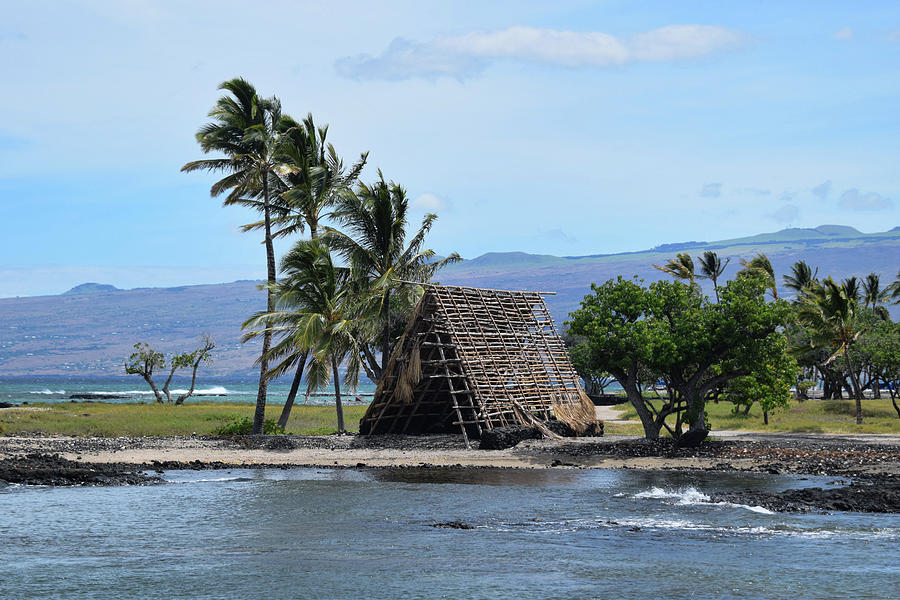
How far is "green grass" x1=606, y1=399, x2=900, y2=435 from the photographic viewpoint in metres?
41.1

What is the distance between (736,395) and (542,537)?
15612mm

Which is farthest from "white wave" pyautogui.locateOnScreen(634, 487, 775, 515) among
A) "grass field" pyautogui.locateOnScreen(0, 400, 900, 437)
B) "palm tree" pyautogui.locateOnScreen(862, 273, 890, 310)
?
"palm tree" pyautogui.locateOnScreen(862, 273, 890, 310)

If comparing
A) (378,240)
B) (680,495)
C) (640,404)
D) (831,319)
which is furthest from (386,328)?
(831,319)

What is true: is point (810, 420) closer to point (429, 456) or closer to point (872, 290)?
point (429, 456)

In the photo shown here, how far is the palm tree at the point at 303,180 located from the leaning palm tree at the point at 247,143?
0.61 metres

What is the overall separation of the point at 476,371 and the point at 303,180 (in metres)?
11.4

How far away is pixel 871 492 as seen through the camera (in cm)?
2162

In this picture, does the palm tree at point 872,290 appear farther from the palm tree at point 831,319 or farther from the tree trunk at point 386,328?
the tree trunk at point 386,328

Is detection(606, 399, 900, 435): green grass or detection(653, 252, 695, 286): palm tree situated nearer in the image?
detection(606, 399, 900, 435): green grass

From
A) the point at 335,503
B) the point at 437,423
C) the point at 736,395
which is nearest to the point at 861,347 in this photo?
the point at 736,395

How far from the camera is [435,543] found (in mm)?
17703

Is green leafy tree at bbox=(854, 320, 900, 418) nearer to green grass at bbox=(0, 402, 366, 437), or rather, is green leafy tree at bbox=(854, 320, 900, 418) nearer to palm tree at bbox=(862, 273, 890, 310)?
palm tree at bbox=(862, 273, 890, 310)

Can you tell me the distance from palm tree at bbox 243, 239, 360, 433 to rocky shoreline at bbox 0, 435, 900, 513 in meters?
3.08

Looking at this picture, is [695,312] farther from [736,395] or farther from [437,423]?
[437,423]
